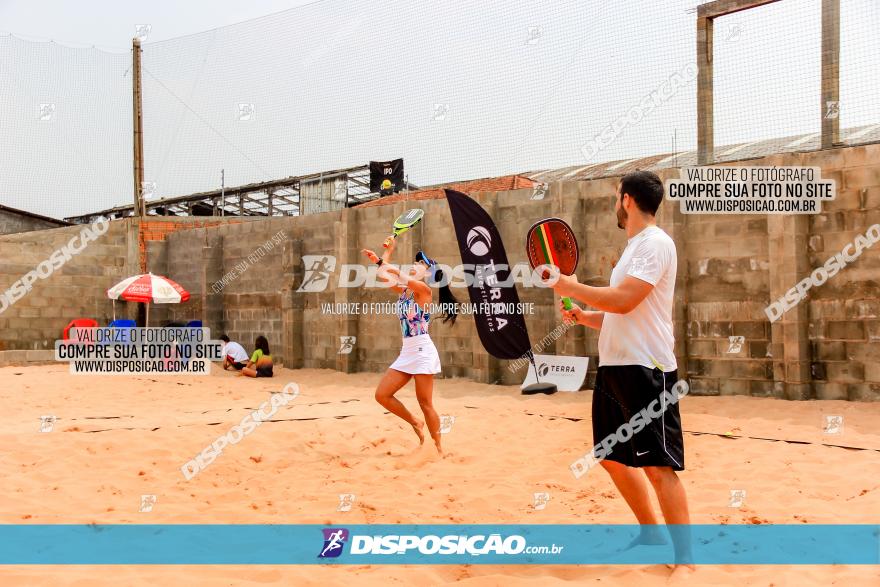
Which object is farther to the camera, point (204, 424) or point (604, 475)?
point (204, 424)

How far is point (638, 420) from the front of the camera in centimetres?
332

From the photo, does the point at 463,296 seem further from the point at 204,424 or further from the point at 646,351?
the point at 646,351

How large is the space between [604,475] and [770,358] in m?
4.51

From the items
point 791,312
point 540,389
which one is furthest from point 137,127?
point 791,312

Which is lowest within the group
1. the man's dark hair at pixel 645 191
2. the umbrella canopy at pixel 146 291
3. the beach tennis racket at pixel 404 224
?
the umbrella canopy at pixel 146 291

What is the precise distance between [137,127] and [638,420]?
18677 mm

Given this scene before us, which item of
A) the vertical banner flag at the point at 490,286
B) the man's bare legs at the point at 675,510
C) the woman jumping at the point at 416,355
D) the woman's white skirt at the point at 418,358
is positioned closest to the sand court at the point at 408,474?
the man's bare legs at the point at 675,510

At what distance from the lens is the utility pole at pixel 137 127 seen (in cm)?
1873

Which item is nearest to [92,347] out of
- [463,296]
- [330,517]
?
[463,296]

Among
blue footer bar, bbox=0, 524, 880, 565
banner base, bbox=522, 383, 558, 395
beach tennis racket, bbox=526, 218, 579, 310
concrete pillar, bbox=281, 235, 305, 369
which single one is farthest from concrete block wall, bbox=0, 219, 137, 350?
beach tennis racket, bbox=526, 218, 579, 310

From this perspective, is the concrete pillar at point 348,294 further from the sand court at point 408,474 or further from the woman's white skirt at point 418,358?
the woman's white skirt at point 418,358

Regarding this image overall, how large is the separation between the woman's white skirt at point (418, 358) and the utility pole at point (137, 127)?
575 inches

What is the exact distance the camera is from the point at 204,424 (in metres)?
7.84

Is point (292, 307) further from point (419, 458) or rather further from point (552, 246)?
point (552, 246)
